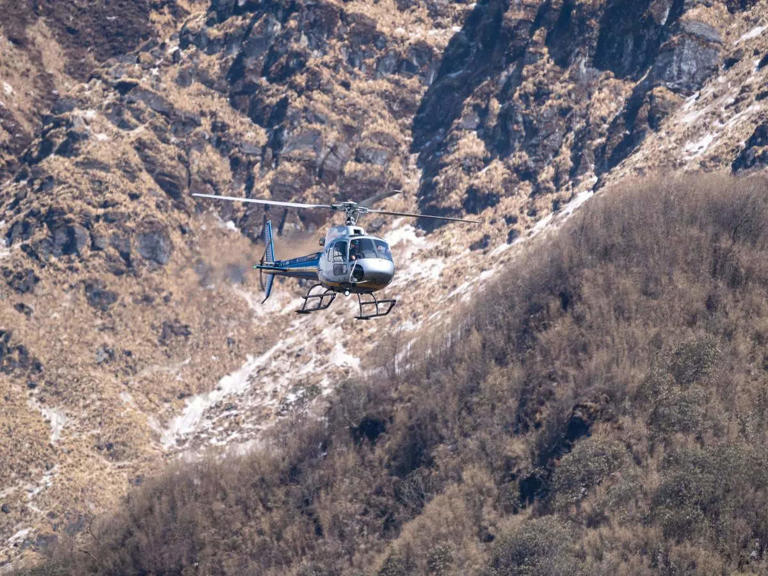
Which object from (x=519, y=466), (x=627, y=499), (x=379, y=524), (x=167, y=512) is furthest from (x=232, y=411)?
(x=627, y=499)

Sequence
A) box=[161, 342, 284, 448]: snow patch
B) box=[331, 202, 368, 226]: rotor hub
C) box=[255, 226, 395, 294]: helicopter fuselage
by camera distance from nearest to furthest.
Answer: box=[255, 226, 395, 294]: helicopter fuselage
box=[331, 202, 368, 226]: rotor hub
box=[161, 342, 284, 448]: snow patch

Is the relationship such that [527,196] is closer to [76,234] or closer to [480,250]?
[480,250]

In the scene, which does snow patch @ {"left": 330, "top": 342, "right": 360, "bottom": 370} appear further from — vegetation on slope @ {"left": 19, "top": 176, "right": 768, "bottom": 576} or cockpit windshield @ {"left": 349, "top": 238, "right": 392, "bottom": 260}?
cockpit windshield @ {"left": 349, "top": 238, "right": 392, "bottom": 260}

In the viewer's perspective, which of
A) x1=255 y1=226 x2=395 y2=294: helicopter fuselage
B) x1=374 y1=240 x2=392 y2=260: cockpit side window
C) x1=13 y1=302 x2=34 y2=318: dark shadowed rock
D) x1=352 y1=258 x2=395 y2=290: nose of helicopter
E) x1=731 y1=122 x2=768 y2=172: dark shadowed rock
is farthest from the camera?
x1=13 y1=302 x2=34 y2=318: dark shadowed rock

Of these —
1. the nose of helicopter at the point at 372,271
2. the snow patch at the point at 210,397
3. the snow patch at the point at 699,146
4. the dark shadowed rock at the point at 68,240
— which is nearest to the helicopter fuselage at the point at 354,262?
the nose of helicopter at the point at 372,271

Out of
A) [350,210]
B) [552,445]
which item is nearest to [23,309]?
[552,445]

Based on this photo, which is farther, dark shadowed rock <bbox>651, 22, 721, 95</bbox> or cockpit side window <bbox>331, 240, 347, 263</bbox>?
dark shadowed rock <bbox>651, 22, 721, 95</bbox>

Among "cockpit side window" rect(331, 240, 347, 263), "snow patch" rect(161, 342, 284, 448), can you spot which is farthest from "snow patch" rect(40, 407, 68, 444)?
"cockpit side window" rect(331, 240, 347, 263)
